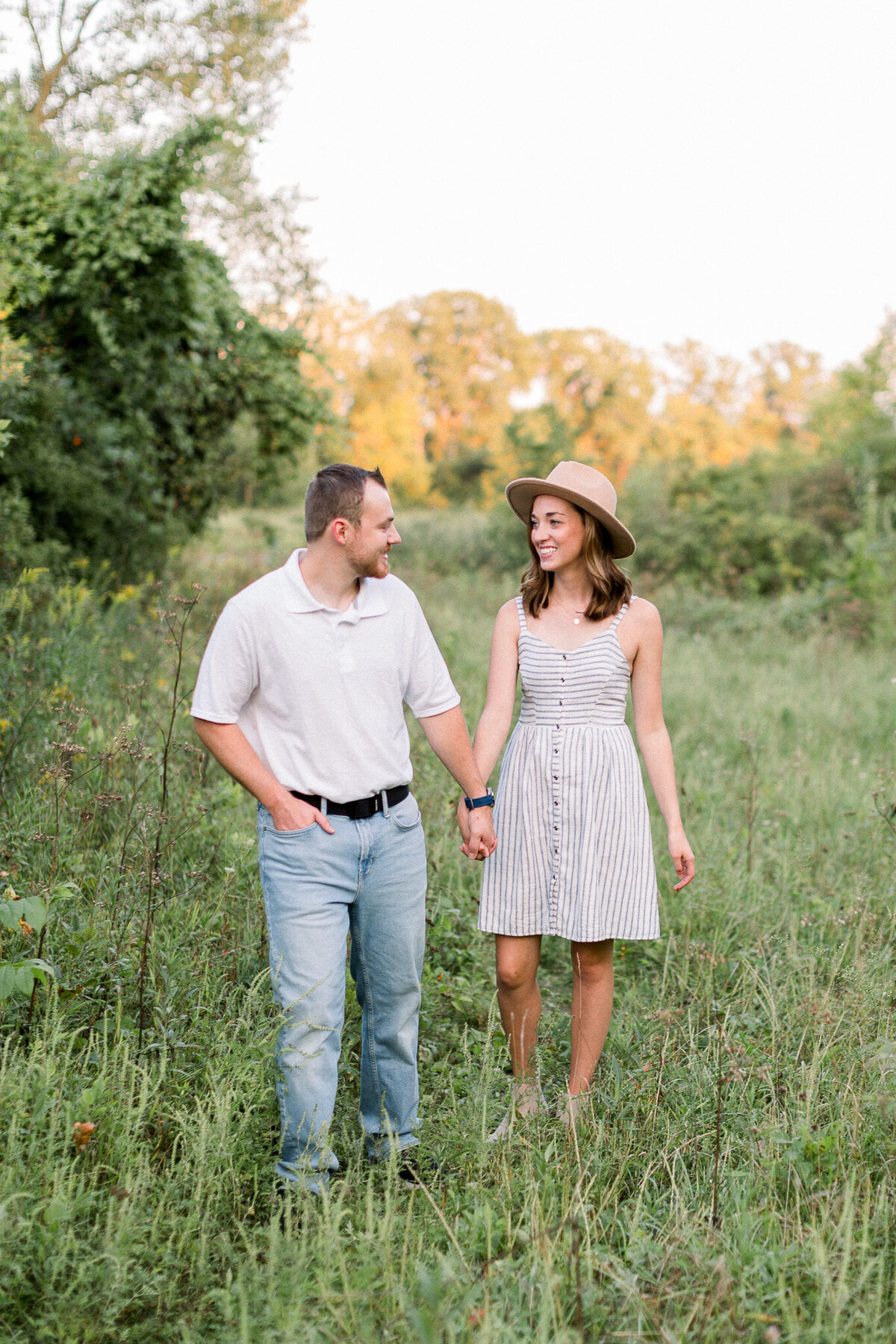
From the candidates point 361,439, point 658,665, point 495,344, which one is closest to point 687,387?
point 495,344

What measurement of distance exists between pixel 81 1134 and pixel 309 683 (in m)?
1.28

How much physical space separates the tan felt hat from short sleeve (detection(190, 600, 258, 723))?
3.59 ft

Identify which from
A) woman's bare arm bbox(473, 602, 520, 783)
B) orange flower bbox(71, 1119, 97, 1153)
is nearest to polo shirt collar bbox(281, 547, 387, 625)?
woman's bare arm bbox(473, 602, 520, 783)

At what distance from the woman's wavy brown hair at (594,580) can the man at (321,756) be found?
2.23ft

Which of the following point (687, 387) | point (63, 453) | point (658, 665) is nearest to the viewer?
point (658, 665)

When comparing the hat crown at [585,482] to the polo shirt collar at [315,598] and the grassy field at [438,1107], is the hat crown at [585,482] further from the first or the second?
the grassy field at [438,1107]

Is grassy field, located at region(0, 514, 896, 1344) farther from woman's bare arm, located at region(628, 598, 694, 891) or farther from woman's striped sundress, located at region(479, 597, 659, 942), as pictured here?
woman's bare arm, located at region(628, 598, 694, 891)

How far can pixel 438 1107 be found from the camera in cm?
341

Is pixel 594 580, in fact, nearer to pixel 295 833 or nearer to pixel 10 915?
pixel 295 833

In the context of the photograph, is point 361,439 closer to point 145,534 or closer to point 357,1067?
point 145,534

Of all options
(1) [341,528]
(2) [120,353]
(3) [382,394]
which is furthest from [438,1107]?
(3) [382,394]

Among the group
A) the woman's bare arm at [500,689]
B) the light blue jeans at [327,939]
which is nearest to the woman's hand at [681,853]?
the woman's bare arm at [500,689]

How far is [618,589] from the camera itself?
340cm

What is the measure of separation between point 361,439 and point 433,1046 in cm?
3409
